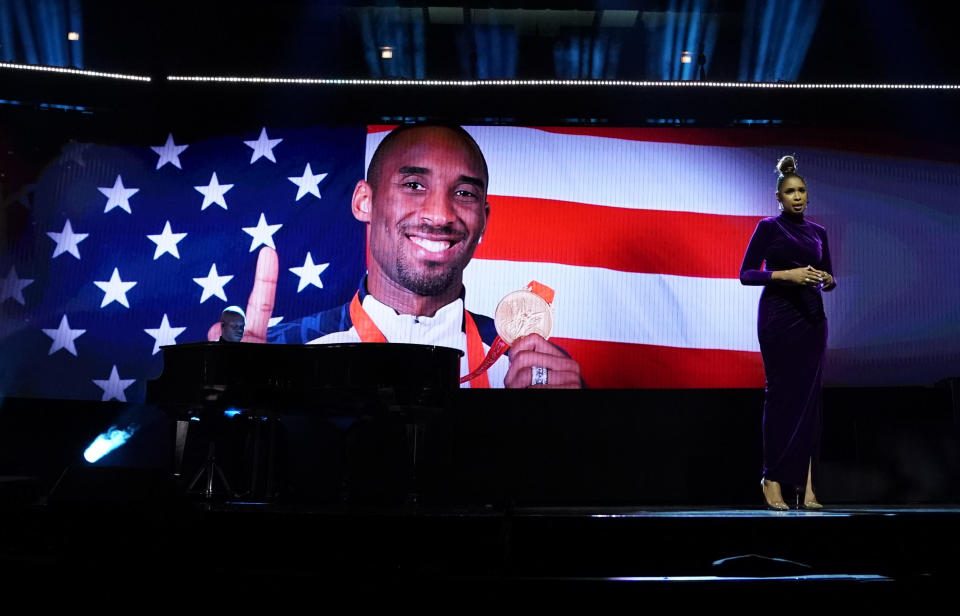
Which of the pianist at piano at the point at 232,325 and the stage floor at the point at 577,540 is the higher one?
the pianist at piano at the point at 232,325

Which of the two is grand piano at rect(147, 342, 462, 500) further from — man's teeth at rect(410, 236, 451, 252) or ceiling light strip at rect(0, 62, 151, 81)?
ceiling light strip at rect(0, 62, 151, 81)

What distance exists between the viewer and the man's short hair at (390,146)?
6.10m

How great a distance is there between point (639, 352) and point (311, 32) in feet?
11.6

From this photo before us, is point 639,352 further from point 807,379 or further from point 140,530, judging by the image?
point 140,530

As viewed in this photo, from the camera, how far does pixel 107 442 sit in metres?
5.94

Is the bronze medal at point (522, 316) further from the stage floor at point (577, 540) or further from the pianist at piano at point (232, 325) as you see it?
the stage floor at point (577, 540)

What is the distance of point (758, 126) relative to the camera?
6.12 m

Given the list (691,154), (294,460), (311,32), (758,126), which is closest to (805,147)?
(758,126)

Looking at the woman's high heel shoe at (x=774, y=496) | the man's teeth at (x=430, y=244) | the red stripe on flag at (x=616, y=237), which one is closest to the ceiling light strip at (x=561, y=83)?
the red stripe on flag at (x=616, y=237)

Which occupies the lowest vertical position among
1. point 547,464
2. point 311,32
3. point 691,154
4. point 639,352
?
point 547,464

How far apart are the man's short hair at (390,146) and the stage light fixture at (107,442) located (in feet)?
8.66

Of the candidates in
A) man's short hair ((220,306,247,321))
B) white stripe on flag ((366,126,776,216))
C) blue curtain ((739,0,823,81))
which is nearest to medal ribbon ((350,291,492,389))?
man's short hair ((220,306,247,321))

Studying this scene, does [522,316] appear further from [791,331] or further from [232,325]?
[791,331]

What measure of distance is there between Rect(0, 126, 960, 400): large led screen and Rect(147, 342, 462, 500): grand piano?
1367mm
